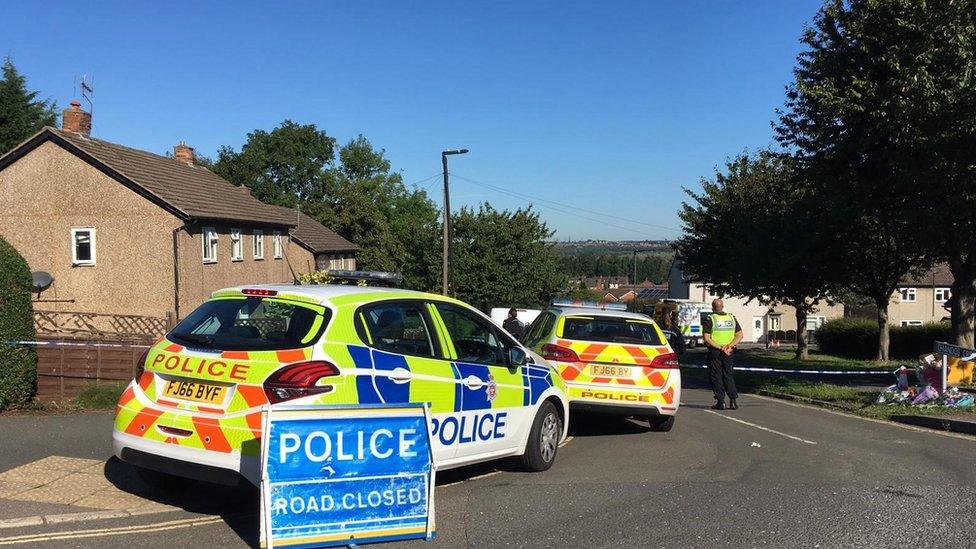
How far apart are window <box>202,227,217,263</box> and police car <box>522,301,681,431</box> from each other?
19.9 meters

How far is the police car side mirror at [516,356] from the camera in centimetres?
725

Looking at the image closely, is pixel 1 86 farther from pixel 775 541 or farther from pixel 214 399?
pixel 775 541

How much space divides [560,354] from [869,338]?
107ft

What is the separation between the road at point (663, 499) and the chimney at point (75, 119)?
20934mm

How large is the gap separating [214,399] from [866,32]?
14.6 meters

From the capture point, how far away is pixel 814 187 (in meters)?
17.4

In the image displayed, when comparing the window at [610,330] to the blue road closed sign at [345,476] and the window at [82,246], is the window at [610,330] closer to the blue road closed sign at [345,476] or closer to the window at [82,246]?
the blue road closed sign at [345,476]

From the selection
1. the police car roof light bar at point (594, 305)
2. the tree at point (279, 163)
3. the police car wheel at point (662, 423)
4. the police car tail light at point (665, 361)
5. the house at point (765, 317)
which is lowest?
the house at point (765, 317)

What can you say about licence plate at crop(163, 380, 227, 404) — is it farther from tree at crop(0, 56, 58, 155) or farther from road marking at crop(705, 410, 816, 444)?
tree at crop(0, 56, 58, 155)

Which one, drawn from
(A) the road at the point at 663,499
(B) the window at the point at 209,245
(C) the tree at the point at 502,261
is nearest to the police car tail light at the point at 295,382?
(A) the road at the point at 663,499

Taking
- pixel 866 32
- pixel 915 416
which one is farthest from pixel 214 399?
pixel 866 32

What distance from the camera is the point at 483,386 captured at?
6.84 m

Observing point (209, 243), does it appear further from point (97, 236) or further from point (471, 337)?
point (471, 337)

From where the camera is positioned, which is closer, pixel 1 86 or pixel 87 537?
pixel 87 537
